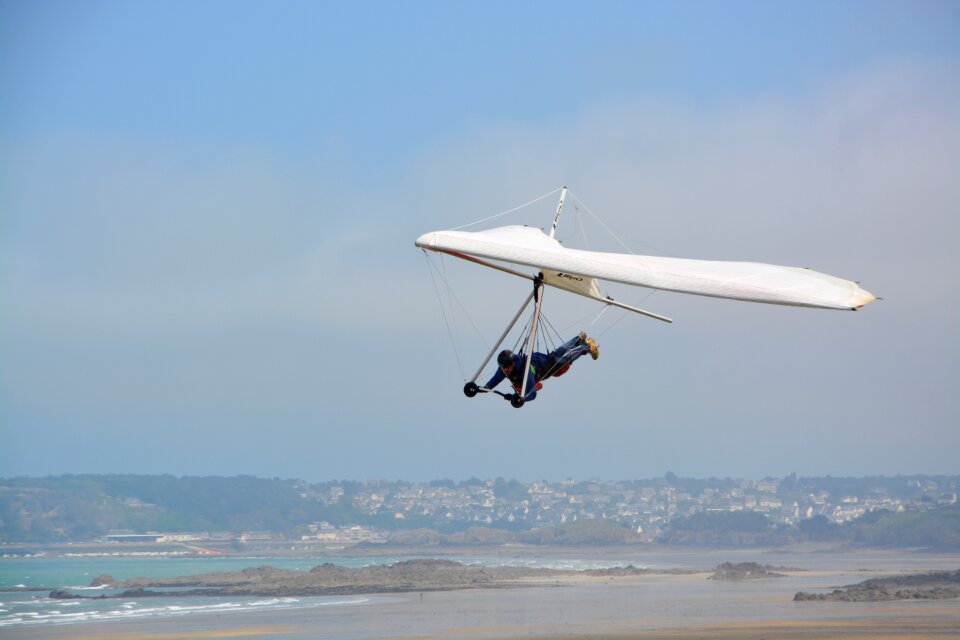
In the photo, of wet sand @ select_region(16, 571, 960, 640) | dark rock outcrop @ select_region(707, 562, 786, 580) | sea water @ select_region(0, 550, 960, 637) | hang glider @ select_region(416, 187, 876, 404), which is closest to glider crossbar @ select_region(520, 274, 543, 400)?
hang glider @ select_region(416, 187, 876, 404)

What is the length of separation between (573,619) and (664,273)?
40.6m

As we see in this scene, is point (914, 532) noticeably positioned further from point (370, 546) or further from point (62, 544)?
point (62, 544)

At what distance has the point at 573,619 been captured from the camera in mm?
70188

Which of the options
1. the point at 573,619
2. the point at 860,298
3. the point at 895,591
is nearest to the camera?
the point at 860,298

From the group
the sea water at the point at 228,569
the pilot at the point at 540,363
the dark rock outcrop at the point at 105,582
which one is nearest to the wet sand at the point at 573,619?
the sea water at the point at 228,569

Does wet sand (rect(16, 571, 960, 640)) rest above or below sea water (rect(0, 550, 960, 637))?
below

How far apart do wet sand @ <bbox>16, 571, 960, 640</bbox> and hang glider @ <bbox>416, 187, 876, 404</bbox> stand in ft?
102

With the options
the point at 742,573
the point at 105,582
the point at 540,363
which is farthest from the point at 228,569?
the point at 540,363

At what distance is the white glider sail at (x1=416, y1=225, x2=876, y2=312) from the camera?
31.9 meters

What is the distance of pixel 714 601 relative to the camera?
7888 centimetres

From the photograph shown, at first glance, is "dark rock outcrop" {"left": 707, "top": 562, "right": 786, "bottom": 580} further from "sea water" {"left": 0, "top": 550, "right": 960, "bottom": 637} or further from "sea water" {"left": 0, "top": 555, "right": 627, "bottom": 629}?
"sea water" {"left": 0, "top": 555, "right": 627, "bottom": 629}

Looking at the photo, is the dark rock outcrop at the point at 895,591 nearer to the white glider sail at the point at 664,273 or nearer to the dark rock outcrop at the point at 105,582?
the white glider sail at the point at 664,273

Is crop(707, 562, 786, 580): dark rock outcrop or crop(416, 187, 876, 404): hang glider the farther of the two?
crop(707, 562, 786, 580): dark rock outcrop

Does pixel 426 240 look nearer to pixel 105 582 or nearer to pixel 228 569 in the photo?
pixel 105 582
